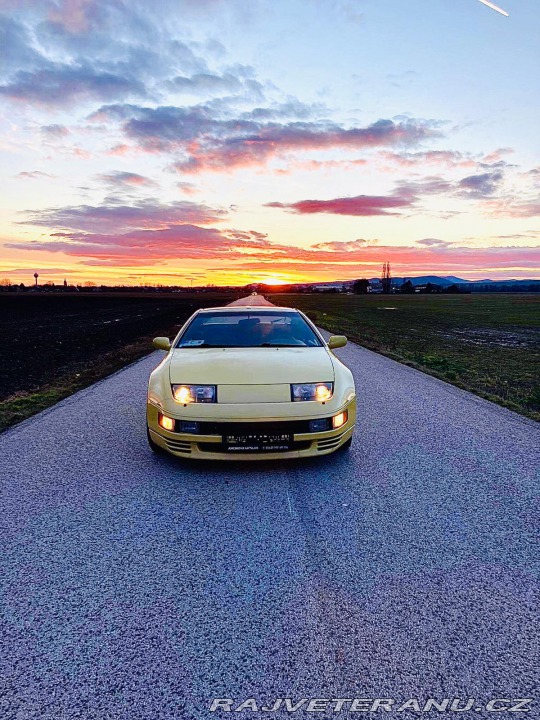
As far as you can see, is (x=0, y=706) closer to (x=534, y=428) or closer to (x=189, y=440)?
(x=189, y=440)

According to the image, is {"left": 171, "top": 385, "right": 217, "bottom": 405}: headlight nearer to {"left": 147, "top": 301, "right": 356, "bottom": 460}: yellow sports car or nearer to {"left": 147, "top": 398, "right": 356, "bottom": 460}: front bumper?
{"left": 147, "top": 301, "right": 356, "bottom": 460}: yellow sports car

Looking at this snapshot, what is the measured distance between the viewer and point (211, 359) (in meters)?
5.04

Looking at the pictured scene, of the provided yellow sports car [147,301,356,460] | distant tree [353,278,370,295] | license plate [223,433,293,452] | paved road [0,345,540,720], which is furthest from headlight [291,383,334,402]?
distant tree [353,278,370,295]

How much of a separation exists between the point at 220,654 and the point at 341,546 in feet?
3.80

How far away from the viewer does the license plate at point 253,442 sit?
14.0ft

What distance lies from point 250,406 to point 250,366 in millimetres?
605

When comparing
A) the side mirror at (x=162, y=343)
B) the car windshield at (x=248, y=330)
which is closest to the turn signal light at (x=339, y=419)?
the car windshield at (x=248, y=330)

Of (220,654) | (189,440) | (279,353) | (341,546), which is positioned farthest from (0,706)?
(279,353)

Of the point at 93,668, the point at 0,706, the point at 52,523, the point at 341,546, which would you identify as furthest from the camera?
the point at 52,523

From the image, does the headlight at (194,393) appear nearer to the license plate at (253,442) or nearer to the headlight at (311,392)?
the license plate at (253,442)

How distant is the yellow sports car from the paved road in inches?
10.9

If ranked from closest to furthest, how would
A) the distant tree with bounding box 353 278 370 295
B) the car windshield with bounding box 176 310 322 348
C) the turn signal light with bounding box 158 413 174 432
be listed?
the turn signal light with bounding box 158 413 174 432, the car windshield with bounding box 176 310 322 348, the distant tree with bounding box 353 278 370 295

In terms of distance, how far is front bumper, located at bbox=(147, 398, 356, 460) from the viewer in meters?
4.26

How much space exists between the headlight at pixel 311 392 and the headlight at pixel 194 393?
2.30ft
